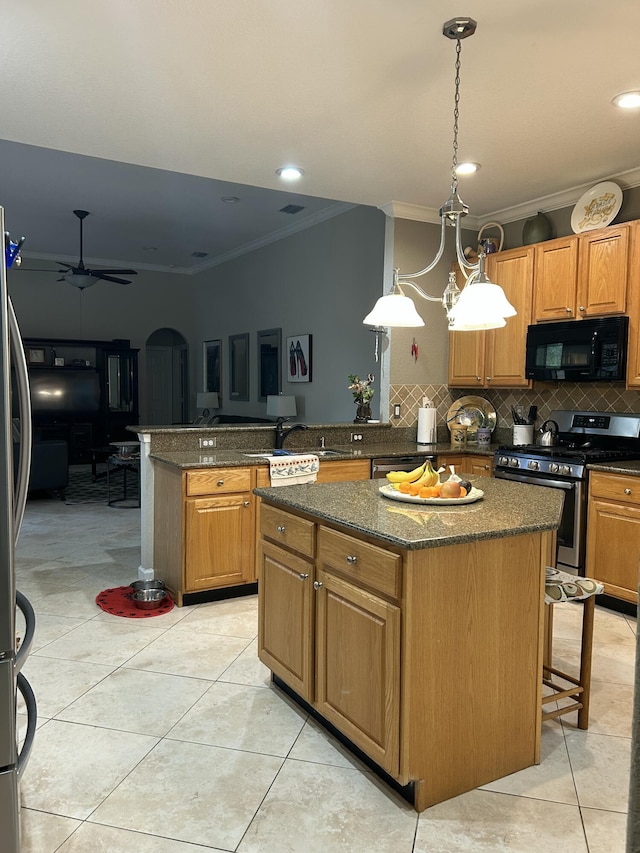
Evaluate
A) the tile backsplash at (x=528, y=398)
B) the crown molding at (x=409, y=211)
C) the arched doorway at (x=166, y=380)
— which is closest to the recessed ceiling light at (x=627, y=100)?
the tile backsplash at (x=528, y=398)

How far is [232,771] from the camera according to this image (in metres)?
2.19

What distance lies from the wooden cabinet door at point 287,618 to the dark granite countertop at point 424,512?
24 centimetres

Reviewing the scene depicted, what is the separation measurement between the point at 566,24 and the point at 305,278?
455 cm

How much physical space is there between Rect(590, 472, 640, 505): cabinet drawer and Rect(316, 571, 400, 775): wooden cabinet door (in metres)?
2.20

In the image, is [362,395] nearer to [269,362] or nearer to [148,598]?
[148,598]

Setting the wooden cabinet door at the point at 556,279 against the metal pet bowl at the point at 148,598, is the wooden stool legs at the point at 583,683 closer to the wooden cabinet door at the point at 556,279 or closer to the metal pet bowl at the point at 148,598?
the metal pet bowl at the point at 148,598

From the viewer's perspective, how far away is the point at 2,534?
4.58 ft

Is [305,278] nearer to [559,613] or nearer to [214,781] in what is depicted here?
[559,613]

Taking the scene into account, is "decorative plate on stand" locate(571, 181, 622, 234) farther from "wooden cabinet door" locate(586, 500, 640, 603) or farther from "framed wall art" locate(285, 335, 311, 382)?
"framed wall art" locate(285, 335, 311, 382)

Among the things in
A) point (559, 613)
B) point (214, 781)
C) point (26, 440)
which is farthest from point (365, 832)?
point (559, 613)

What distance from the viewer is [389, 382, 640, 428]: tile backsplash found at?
171 inches

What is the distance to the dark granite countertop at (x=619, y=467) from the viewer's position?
3608mm

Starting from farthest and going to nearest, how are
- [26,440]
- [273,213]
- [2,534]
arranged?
1. [273,213]
2. [26,440]
3. [2,534]

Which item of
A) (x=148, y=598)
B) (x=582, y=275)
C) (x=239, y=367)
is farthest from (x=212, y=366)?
(x=582, y=275)
